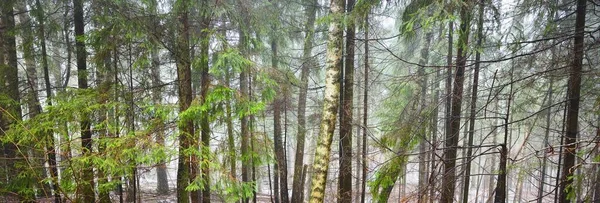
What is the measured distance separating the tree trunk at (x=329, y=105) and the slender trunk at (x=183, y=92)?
2547 millimetres

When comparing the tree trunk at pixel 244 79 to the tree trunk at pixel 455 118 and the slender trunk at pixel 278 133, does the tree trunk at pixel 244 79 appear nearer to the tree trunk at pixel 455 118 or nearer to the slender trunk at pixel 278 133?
the slender trunk at pixel 278 133

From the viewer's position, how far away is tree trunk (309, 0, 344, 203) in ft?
18.7

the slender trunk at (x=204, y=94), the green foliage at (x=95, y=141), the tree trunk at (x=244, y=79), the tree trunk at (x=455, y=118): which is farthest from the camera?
the tree trunk at (x=244, y=79)

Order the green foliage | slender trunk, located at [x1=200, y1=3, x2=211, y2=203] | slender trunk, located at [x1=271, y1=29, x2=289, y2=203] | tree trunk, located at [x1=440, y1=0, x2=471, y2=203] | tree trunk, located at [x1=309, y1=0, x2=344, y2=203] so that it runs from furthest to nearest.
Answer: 1. slender trunk, located at [x1=271, y1=29, x2=289, y2=203]
2. slender trunk, located at [x1=200, y1=3, x2=211, y2=203]
3. tree trunk, located at [x1=309, y1=0, x2=344, y2=203]
4. the green foliage
5. tree trunk, located at [x1=440, y1=0, x2=471, y2=203]

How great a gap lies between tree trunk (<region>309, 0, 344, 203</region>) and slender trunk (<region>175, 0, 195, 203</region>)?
8.36 feet

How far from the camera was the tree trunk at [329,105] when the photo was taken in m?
5.69

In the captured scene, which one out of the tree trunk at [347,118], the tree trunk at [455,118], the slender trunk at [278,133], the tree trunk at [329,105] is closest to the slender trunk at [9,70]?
the slender trunk at [278,133]

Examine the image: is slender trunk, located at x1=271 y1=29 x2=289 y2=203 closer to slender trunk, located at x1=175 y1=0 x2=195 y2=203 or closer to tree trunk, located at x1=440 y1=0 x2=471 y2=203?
slender trunk, located at x1=175 y1=0 x2=195 y2=203

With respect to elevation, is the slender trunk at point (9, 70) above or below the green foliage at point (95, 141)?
above

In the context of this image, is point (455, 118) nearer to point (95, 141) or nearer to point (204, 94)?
point (204, 94)

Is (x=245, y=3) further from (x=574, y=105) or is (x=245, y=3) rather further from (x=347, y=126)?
(x=574, y=105)

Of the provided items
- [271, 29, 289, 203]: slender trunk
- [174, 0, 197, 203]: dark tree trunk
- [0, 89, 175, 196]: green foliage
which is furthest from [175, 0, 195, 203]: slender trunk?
[271, 29, 289, 203]: slender trunk

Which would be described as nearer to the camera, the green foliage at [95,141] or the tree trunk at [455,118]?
the tree trunk at [455,118]

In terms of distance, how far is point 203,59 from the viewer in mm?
6477
